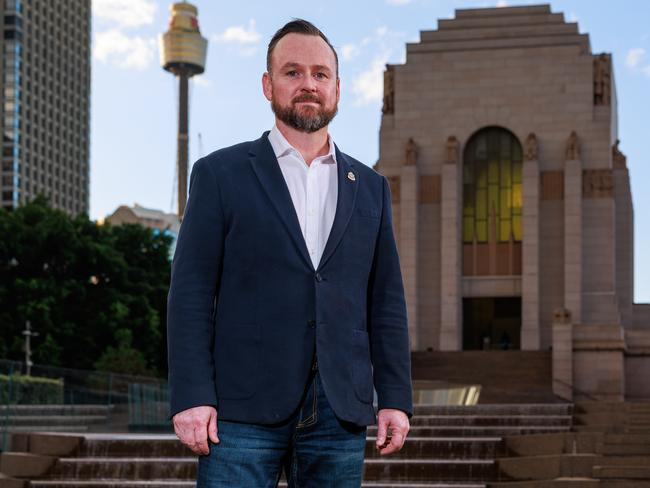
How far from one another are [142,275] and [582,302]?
22.7 m

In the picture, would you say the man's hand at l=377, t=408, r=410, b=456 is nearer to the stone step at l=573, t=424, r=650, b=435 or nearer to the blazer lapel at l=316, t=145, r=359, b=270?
the blazer lapel at l=316, t=145, r=359, b=270

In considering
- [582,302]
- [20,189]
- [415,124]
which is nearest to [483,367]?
[582,302]

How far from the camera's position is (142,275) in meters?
63.5

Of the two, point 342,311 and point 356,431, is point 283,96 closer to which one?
point 342,311

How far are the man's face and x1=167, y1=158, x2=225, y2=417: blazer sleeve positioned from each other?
1.41 ft

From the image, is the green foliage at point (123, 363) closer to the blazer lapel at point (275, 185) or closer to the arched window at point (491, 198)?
the arched window at point (491, 198)

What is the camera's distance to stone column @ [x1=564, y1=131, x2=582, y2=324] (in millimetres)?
60969

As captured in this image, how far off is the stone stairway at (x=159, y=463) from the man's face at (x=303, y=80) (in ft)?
33.4

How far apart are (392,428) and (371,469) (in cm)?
1083

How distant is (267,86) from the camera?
523 cm

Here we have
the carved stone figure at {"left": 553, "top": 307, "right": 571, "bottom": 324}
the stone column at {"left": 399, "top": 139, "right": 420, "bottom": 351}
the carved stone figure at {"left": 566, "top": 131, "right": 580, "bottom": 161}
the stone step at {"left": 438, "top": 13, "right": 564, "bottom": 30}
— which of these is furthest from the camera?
the stone step at {"left": 438, "top": 13, "right": 564, "bottom": 30}

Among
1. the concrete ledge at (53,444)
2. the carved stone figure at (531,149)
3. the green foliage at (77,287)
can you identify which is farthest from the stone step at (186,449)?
the carved stone figure at (531,149)

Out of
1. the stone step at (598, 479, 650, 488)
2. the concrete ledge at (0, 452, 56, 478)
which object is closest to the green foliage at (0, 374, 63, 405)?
the concrete ledge at (0, 452, 56, 478)

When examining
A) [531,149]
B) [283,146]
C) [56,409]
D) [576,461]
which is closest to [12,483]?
[576,461]
